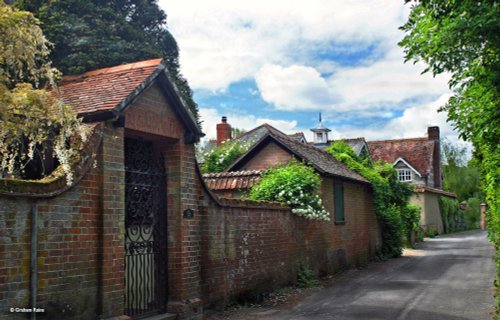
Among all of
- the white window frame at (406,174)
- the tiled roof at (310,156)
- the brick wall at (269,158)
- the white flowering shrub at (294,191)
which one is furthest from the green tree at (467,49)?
the white window frame at (406,174)

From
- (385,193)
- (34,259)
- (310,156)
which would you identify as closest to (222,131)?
(385,193)

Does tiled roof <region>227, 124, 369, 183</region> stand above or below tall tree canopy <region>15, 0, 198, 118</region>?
below

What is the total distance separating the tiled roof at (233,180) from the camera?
15012mm

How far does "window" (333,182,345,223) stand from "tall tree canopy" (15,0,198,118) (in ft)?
29.7

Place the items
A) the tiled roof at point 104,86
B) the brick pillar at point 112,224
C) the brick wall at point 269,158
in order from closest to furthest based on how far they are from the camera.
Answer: the brick pillar at point 112,224 → the tiled roof at point 104,86 → the brick wall at point 269,158

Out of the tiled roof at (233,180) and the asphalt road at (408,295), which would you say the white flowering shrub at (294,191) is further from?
the asphalt road at (408,295)

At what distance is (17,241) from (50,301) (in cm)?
88

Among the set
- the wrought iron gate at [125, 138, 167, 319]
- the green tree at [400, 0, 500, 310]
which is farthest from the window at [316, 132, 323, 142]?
the green tree at [400, 0, 500, 310]

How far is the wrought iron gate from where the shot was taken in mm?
8336

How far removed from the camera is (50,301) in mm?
6188

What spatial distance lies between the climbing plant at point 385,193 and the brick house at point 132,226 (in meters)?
9.72

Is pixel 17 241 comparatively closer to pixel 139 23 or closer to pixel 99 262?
pixel 99 262

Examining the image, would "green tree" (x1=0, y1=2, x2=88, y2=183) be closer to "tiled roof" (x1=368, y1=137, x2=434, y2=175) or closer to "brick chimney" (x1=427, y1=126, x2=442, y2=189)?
"tiled roof" (x1=368, y1=137, x2=434, y2=175)

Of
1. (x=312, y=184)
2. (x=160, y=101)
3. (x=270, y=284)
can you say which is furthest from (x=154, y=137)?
(x=312, y=184)
